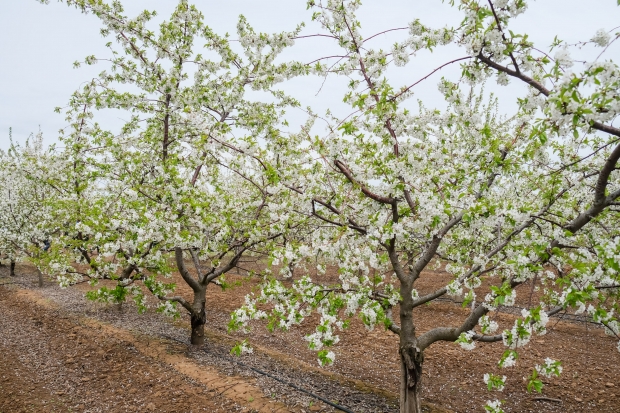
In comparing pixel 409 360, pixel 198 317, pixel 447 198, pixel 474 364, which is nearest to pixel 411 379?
pixel 409 360

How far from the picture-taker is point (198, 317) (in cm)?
948

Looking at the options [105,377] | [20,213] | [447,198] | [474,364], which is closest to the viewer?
[447,198]

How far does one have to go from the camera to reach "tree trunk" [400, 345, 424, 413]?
573 cm

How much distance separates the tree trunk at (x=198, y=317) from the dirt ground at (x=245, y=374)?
14.3 inches

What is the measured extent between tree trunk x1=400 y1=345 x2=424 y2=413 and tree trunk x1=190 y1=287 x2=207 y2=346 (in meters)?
5.50

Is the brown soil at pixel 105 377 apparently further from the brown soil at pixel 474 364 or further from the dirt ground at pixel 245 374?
the brown soil at pixel 474 364

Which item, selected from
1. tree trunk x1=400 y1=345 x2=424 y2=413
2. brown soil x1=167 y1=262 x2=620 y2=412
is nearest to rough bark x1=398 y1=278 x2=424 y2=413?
tree trunk x1=400 y1=345 x2=424 y2=413

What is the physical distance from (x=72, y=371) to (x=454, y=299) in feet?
42.8

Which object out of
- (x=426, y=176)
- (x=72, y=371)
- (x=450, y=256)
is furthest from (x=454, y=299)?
(x=72, y=371)

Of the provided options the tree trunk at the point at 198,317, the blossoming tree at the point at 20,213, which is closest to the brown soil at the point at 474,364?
the tree trunk at the point at 198,317

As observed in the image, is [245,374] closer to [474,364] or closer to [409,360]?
[409,360]

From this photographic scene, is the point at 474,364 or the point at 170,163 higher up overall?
the point at 170,163

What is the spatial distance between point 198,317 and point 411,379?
232 inches

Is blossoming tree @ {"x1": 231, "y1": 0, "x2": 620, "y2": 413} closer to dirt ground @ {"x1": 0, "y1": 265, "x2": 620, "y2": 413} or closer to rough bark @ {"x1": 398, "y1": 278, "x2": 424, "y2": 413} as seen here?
rough bark @ {"x1": 398, "y1": 278, "x2": 424, "y2": 413}
